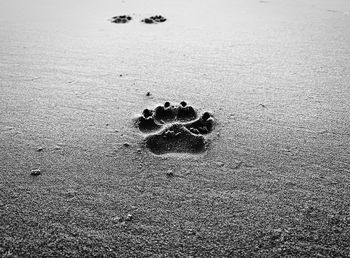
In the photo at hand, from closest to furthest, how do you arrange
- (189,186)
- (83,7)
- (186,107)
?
(189,186) → (186,107) → (83,7)

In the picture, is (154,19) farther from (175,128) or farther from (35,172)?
(35,172)

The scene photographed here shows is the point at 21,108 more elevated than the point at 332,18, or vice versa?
the point at 332,18

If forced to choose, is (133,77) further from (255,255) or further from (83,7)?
(83,7)

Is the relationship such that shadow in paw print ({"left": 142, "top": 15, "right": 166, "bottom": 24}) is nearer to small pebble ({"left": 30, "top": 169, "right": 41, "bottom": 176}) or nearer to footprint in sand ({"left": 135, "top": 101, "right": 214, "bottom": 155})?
footprint in sand ({"left": 135, "top": 101, "right": 214, "bottom": 155})

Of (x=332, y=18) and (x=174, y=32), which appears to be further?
(x=332, y=18)

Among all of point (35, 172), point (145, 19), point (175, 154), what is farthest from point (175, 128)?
point (145, 19)

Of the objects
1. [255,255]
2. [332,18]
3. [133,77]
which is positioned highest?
[332,18]

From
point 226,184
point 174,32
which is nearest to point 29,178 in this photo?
point 226,184
